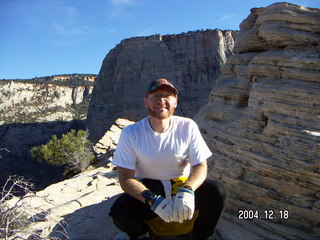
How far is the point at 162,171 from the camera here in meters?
3.57

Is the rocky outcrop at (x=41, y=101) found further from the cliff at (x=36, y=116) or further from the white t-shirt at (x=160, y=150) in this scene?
the white t-shirt at (x=160, y=150)

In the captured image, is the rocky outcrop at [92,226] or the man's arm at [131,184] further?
the rocky outcrop at [92,226]

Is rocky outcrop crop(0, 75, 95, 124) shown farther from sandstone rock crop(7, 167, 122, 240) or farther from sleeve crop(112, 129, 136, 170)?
sleeve crop(112, 129, 136, 170)

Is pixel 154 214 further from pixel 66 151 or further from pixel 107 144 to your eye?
pixel 66 151

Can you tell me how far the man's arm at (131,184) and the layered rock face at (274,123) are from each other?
2877mm

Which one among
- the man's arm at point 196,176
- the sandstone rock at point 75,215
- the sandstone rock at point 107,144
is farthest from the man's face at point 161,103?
the sandstone rock at point 107,144

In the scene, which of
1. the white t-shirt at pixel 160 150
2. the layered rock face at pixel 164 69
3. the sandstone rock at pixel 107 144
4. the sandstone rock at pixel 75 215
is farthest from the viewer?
the layered rock face at pixel 164 69

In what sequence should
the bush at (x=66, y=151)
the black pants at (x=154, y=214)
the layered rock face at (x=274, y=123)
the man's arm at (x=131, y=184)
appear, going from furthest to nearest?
the bush at (x=66, y=151) < the layered rock face at (x=274, y=123) < the black pants at (x=154, y=214) < the man's arm at (x=131, y=184)

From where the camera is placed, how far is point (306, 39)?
6.18m

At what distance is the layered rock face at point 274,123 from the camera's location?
5055 mm

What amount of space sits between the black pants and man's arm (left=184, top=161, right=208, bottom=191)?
0.60ft

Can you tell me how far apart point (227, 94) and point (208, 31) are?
3795cm

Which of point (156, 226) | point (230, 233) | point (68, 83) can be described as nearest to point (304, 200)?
point (230, 233)

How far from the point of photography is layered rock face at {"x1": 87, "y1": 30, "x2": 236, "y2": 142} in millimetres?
41062
